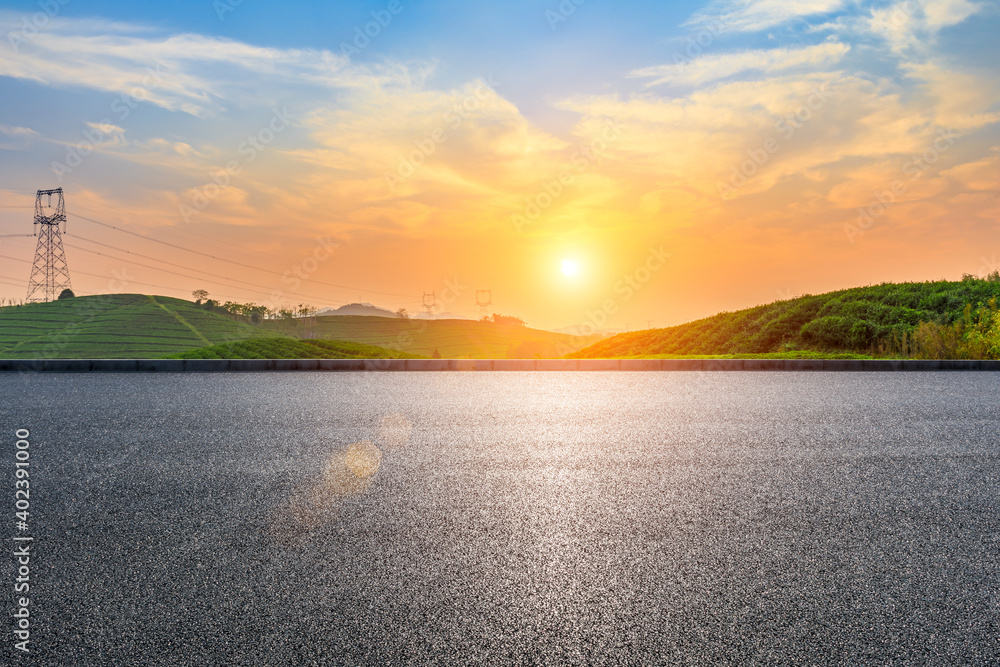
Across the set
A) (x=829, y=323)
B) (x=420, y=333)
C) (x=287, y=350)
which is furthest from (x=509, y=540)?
(x=420, y=333)

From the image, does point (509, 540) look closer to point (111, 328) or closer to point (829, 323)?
point (829, 323)

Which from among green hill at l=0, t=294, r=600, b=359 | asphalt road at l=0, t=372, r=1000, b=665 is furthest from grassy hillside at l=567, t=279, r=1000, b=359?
green hill at l=0, t=294, r=600, b=359

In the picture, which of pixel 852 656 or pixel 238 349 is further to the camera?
pixel 238 349

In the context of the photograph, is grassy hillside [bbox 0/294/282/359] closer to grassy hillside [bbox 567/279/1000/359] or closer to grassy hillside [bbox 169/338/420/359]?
grassy hillside [bbox 169/338/420/359]

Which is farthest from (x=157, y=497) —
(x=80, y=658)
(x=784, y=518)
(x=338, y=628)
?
(x=784, y=518)

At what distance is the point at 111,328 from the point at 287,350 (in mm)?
39733

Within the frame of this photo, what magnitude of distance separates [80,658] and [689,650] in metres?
2.38

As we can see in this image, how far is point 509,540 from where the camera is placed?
12.1ft

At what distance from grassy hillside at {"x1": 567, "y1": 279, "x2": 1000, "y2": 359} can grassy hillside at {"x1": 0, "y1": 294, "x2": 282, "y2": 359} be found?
146 feet

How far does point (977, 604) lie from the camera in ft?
9.71

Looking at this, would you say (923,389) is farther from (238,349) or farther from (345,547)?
(238,349)

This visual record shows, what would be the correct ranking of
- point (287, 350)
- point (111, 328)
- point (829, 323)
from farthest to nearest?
point (111, 328), point (287, 350), point (829, 323)

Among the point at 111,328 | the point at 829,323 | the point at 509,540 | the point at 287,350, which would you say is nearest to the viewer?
the point at 509,540

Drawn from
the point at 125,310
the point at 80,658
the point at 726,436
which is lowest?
the point at 80,658
